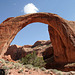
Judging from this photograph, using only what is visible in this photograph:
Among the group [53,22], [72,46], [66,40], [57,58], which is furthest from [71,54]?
[53,22]

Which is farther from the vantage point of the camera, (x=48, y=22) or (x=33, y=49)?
(x=33, y=49)

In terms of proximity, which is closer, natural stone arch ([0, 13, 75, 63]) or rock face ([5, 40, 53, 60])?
natural stone arch ([0, 13, 75, 63])

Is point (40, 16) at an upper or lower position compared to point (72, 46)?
upper

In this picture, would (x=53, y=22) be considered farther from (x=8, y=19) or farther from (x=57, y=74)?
(x=57, y=74)

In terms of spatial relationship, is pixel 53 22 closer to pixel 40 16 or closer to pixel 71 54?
pixel 40 16

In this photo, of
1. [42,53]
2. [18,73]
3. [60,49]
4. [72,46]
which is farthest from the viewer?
[42,53]

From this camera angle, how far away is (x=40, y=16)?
12.7 meters

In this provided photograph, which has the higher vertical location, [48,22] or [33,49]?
[48,22]

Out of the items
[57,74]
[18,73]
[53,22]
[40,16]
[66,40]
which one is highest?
[40,16]

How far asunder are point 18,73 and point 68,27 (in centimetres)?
1016

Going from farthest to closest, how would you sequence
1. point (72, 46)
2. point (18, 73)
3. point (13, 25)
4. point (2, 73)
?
point (72, 46) < point (13, 25) < point (18, 73) < point (2, 73)

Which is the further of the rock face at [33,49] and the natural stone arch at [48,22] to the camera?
the rock face at [33,49]

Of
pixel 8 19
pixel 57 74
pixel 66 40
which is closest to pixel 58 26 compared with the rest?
pixel 66 40

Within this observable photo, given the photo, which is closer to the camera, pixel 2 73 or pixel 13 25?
pixel 2 73
